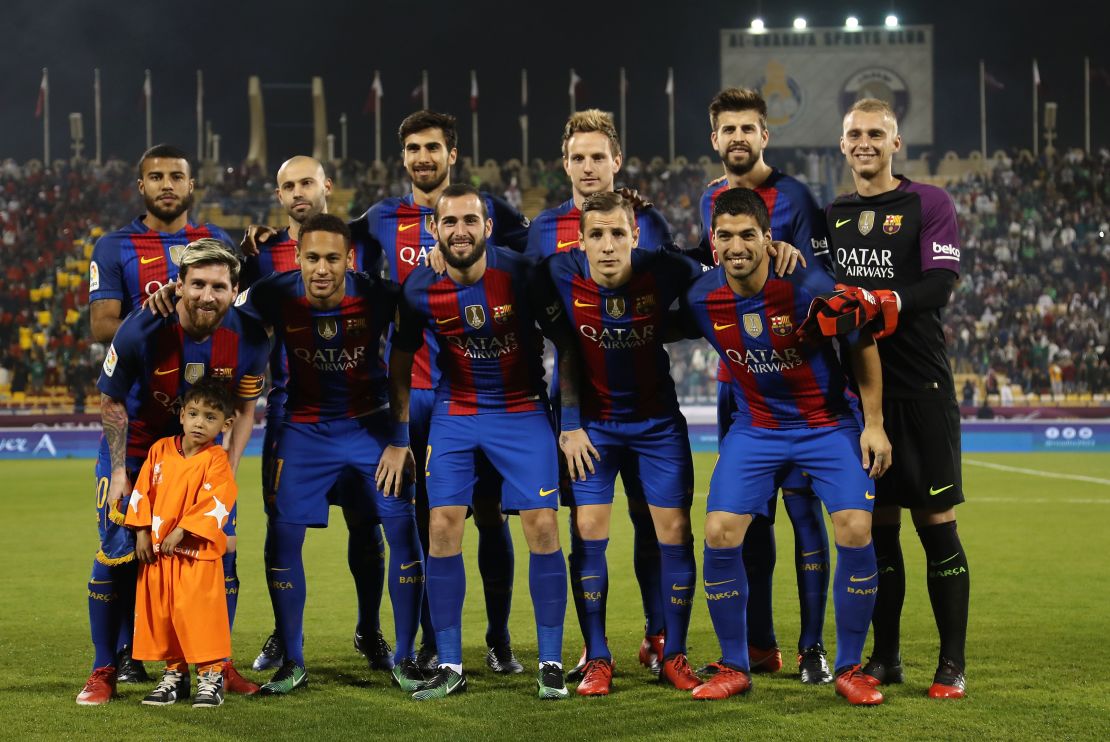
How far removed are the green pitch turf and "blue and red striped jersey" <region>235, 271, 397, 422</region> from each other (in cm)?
124

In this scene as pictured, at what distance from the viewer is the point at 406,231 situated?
599cm

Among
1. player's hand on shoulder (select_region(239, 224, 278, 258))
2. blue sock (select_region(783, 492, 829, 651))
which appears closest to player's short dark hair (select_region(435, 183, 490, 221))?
player's hand on shoulder (select_region(239, 224, 278, 258))

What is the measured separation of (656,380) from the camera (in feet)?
17.3

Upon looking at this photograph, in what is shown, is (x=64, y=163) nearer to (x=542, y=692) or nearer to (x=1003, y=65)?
(x=1003, y=65)

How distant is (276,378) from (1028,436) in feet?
58.6

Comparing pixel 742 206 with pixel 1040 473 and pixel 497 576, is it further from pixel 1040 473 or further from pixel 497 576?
pixel 1040 473

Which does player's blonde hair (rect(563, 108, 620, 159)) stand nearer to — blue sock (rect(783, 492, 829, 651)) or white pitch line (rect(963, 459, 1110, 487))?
blue sock (rect(783, 492, 829, 651))

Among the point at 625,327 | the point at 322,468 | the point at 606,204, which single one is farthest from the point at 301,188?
the point at 625,327

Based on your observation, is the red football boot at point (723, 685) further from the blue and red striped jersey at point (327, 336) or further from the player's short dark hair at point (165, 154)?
the player's short dark hair at point (165, 154)

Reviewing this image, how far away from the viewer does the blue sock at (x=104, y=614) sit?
199 inches

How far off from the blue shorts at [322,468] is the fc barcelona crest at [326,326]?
0.39 m

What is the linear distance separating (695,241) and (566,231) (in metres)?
24.0

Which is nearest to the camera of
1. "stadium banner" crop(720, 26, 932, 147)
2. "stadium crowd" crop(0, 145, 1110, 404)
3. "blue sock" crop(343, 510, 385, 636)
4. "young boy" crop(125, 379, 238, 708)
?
"young boy" crop(125, 379, 238, 708)

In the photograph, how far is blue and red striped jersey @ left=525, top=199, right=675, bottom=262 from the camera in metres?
5.72
